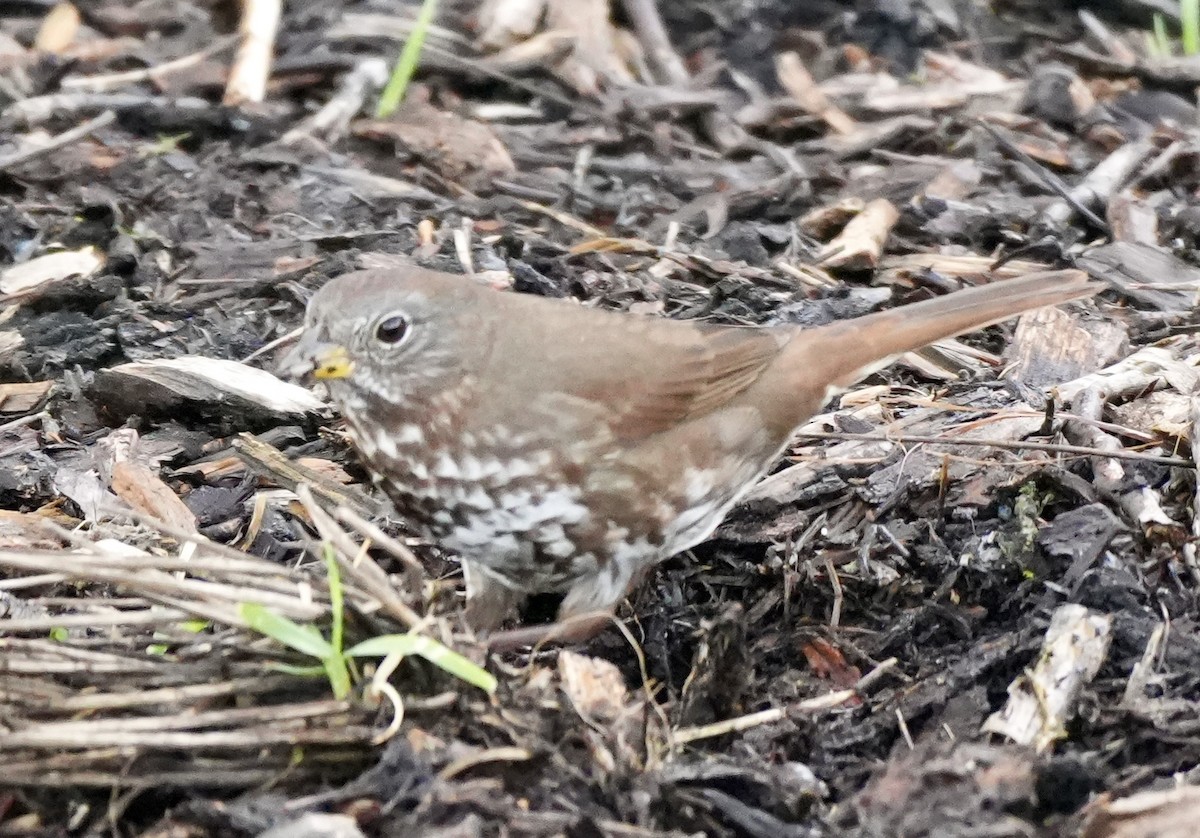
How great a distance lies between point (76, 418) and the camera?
150 inches

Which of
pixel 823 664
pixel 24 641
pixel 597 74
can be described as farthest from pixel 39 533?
pixel 597 74

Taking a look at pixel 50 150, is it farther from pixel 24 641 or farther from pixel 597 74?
pixel 24 641

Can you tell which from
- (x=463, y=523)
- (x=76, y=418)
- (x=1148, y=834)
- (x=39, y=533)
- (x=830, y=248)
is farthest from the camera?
(x=830, y=248)

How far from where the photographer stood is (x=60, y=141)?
485 cm

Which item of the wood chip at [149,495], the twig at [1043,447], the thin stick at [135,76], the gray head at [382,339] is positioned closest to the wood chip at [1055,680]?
the twig at [1043,447]

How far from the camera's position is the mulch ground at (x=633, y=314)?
2.45 m

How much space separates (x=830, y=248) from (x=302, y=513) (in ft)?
6.25

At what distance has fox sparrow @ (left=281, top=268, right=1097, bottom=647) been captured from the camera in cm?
303

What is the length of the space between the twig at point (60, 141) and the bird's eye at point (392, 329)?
2.33 metres

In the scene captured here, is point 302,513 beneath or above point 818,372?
beneath

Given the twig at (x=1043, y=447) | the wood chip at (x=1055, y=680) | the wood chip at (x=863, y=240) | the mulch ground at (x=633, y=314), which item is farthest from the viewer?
the wood chip at (x=863, y=240)

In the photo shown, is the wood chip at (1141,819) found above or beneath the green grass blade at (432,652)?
beneath

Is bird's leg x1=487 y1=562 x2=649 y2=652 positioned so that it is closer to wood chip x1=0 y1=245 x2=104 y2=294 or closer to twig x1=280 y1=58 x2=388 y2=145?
wood chip x1=0 y1=245 x2=104 y2=294

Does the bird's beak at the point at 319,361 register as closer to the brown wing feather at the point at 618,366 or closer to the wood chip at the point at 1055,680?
the brown wing feather at the point at 618,366
